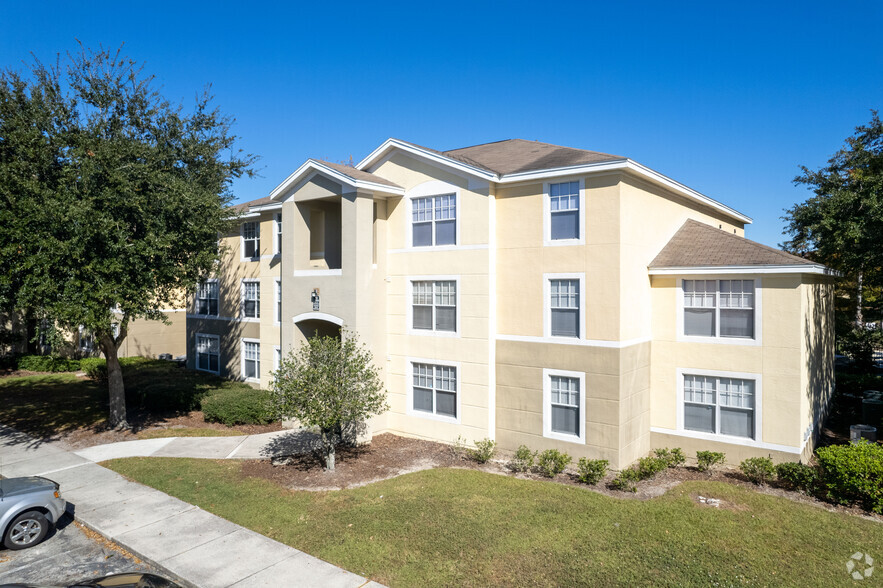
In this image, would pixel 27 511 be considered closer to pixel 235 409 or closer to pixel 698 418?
pixel 235 409

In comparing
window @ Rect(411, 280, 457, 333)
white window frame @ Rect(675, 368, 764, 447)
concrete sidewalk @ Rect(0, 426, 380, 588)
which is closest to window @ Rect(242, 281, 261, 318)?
window @ Rect(411, 280, 457, 333)

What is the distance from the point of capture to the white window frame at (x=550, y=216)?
14.8 meters

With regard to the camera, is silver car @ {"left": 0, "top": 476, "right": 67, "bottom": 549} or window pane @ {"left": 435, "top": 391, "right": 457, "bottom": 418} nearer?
silver car @ {"left": 0, "top": 476, "right": 67, "bottom": 549}

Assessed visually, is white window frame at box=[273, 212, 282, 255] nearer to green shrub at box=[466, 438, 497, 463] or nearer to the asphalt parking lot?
green shrub at box=[466, 438, 497, 463]

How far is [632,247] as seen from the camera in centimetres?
1481

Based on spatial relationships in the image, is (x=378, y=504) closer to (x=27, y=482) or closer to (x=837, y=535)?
(x=27, y=482)

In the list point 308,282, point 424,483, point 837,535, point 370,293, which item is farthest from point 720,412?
point 308,282

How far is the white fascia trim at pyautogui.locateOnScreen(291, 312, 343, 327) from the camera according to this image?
17438 millimetres

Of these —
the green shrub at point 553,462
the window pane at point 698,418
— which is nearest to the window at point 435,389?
the green shrub at point 553,462

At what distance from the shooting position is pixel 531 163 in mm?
16422

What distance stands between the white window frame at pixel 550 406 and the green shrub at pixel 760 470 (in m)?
4.11

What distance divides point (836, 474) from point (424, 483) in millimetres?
9510

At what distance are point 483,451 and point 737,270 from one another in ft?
28.6

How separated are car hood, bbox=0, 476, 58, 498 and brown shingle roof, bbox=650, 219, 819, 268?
15833 mm
